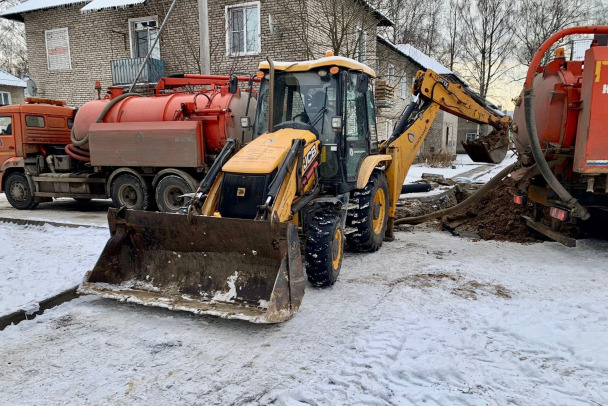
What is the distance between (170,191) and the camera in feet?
31.5

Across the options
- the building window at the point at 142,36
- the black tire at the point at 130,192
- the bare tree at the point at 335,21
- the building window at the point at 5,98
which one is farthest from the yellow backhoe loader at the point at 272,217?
the building window at the point at 5,98

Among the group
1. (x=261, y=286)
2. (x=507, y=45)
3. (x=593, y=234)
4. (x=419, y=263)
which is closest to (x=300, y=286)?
(x=261, y=286)

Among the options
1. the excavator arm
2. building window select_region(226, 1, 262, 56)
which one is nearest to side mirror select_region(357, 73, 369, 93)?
the excavator arm

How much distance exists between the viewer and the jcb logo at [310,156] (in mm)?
5148

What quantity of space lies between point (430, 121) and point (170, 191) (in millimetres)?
5467

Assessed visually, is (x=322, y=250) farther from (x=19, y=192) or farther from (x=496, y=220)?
(x=19, y=192)

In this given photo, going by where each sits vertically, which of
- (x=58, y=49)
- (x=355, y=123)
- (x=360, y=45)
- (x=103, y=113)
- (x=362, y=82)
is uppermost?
(x=58, y=49)

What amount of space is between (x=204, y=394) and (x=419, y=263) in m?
3.80

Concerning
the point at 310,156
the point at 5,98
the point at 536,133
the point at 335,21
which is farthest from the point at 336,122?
the point at 5,98

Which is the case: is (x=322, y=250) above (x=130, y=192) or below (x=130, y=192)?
above

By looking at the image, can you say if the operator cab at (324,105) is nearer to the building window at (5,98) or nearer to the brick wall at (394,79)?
the brick wall at (394,79)

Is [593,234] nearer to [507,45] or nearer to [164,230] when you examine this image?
[164,230]

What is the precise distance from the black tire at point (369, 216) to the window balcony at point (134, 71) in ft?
41.9

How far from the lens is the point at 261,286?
424cm
